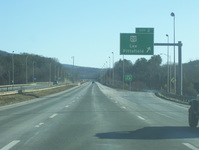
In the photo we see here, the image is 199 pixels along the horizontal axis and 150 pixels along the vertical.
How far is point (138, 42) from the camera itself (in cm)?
3869

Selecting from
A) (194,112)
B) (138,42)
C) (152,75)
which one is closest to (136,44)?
(138,42)

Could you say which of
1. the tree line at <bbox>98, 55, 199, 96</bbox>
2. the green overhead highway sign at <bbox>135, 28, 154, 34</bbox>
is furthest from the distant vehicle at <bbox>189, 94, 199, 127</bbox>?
the tree line at <bbox>98, 55, 199, 96</bbox>

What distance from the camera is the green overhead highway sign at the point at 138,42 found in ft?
126

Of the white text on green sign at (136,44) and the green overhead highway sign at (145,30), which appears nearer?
the white text on green sign at (136,44)

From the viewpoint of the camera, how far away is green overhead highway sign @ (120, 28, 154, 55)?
38.3 meters

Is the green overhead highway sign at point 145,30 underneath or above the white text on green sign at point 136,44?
above

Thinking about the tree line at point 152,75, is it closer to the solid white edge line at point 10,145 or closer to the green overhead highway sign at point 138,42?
the green overhead highway sign at point 138,42

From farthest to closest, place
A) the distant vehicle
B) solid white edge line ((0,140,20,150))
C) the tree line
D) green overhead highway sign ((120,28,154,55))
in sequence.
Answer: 1. the tree line
2. green overhead highway sign ((120,28,154,55))
3. the distant vehicle
4. solid white edge line ((0,140,20,150))

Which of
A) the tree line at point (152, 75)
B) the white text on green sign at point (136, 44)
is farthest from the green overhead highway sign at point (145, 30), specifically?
the tree line at point (152, 75)

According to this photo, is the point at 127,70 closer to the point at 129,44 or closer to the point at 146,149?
the point at 129,44

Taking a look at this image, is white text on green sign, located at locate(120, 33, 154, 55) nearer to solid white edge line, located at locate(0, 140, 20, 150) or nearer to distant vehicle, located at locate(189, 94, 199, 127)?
distant vehicle, located at locate(189, 94, 199, 127)

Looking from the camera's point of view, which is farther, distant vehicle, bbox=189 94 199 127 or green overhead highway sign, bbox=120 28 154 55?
green overhead highway sign, bbox=120 28 154 55

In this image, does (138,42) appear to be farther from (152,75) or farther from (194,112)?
(152,75)

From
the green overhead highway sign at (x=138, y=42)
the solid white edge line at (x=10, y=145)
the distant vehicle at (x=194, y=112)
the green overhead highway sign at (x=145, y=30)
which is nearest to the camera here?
the solid white edge line at (x=10, y=145)
